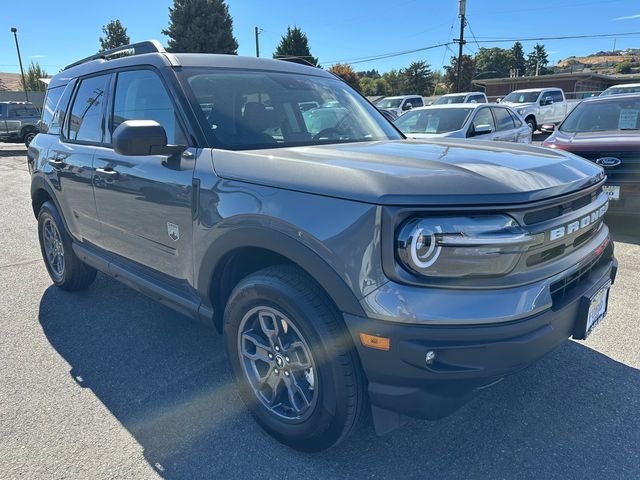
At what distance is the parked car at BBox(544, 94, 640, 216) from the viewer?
17.8 feet

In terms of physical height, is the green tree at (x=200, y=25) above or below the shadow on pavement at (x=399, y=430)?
above

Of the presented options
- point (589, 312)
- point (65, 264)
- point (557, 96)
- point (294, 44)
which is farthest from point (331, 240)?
point (294, 44)

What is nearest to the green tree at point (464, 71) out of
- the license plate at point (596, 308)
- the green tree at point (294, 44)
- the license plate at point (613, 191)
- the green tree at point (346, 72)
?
the green tree at point (346, 72)

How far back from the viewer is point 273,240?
2135mm

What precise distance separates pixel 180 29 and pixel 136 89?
36063 mm

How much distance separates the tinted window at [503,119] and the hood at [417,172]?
23.9 ft

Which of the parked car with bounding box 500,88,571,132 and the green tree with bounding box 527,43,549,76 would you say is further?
the green tree with bounding box 527,43,549,76

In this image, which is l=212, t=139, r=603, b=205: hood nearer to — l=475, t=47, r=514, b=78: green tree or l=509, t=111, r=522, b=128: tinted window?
l=509, t=111, r=522, b=128: tinted window

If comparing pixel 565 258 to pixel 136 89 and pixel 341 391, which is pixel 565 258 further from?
pixel 136 89

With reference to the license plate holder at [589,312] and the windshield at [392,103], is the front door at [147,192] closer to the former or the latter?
the license plate holder at [589,312]

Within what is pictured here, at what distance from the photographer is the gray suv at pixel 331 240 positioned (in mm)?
1816

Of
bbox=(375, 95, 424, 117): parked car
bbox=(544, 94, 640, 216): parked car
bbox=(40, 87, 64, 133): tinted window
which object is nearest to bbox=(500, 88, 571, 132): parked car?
bbox=(375, 95, 424, 117): parked car

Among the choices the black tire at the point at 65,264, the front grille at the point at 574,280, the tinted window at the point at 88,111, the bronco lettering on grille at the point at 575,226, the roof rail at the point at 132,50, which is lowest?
the black tire at the point at 65,264

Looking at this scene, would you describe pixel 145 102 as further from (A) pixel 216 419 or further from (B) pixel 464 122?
(B) pixel 464 122
